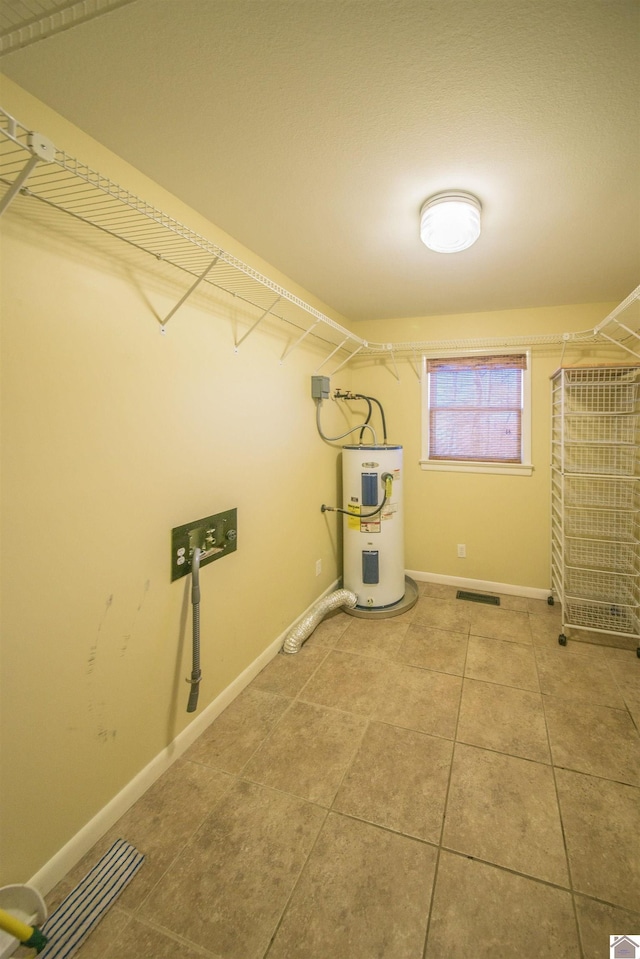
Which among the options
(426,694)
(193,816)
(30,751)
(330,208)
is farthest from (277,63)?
(426,694)

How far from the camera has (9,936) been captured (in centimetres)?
104

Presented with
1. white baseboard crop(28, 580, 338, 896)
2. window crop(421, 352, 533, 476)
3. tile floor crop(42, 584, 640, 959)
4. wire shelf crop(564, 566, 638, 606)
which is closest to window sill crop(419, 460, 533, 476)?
window crop(421, 352, 533, 476)

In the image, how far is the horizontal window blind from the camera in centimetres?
313

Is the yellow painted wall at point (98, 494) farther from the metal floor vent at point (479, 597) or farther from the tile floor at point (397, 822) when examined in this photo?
the metal floor vent at point (479, 597)

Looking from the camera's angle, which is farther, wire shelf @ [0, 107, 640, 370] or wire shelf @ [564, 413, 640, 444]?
wire shelf @ [564, 413, 640, 444]

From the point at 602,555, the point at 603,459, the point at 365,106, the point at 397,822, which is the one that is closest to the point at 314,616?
the point at 397,822

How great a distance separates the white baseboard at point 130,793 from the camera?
121cm

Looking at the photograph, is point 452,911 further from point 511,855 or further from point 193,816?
point 193,816

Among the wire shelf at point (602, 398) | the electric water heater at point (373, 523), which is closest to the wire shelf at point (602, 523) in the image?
the wire shelf at point (602, 398)

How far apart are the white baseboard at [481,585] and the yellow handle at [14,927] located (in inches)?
120

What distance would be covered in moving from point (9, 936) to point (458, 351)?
12.3 ft

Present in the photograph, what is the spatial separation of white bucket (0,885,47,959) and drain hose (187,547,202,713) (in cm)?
65

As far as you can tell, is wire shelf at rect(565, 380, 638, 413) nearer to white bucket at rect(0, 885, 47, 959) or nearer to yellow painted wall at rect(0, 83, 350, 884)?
yellow painted wall at rect(0, 83, 350, 884)
